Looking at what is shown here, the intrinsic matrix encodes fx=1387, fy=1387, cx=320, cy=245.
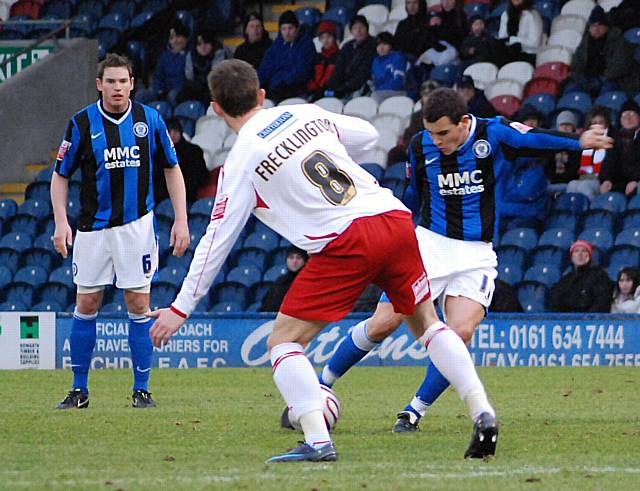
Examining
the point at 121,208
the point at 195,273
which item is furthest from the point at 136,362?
the point at 195,273

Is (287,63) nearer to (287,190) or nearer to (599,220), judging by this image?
(599,220)

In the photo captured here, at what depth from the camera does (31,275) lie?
17234 millimetres

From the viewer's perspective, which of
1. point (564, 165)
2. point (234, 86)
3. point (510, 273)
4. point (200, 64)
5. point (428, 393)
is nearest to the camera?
point (234, 86)

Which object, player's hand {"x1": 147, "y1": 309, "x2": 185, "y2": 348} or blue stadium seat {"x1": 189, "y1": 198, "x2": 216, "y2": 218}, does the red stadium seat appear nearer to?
blue stadium seat {"x1": 189, "y1": 198, "x2": 216, "y2": 218}

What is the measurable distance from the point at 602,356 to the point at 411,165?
245 inches

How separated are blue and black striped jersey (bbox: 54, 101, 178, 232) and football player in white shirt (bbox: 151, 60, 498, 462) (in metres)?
3.09

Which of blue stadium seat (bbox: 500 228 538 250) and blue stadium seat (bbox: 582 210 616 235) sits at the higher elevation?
blue stadium seat (bbox: 582 210 616 235)

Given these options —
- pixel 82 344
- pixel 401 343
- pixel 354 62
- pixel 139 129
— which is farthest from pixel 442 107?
pixel 354 62

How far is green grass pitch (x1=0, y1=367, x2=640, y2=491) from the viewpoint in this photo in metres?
5.55

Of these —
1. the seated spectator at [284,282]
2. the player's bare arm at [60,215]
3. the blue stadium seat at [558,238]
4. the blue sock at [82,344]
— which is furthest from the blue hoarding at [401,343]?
the player's bare arm at [60,215]

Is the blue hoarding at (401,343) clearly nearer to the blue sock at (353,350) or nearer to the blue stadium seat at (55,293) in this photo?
the blue stadium seat at (55,293)

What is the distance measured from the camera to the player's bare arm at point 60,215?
8.98 meters

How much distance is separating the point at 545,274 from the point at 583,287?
85cm

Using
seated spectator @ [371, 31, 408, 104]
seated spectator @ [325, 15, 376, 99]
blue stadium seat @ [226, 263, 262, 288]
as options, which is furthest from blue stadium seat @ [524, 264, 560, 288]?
seated spectator @ [325, 15, 376, 99]
